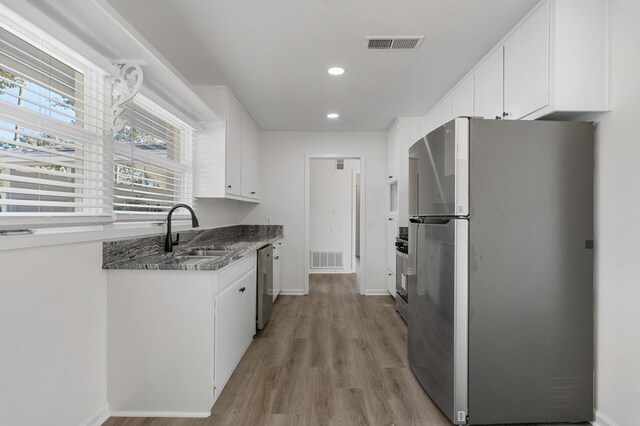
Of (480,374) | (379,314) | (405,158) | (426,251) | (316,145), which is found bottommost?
(379,314)

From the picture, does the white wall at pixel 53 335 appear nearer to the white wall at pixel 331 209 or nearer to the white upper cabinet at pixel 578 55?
the white upper cabinet at pixel 578 55

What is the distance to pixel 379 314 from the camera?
394 centimetres

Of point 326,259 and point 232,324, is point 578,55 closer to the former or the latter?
point 232,324

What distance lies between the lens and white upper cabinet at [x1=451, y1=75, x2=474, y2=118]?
2834mm

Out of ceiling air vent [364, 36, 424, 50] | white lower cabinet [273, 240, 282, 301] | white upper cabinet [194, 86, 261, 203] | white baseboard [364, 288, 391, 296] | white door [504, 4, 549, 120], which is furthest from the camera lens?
white baseboard [364, 288, 391, 296]

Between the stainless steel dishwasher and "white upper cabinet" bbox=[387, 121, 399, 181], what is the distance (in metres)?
2.02

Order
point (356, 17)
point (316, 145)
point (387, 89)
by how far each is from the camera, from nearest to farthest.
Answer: point (356, 17) < point (387, 89) < point (316, 145)

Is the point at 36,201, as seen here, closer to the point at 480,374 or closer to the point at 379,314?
the point at 480,374

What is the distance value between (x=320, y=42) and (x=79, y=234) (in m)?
1.98

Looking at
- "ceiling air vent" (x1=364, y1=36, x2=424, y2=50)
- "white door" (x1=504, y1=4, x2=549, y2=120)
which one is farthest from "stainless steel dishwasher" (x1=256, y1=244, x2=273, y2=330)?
"white door" (x1=504, y1=4, x2=549, y2=120)

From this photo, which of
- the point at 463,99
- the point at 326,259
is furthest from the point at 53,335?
the point at 326,259

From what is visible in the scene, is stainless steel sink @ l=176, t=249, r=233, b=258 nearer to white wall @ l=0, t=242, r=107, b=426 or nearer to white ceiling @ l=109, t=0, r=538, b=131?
white wall @ l=0, t=242, r=107, b=426

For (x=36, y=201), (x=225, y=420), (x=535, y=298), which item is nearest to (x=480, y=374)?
(x=535, y=298)

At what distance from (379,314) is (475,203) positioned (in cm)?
247
